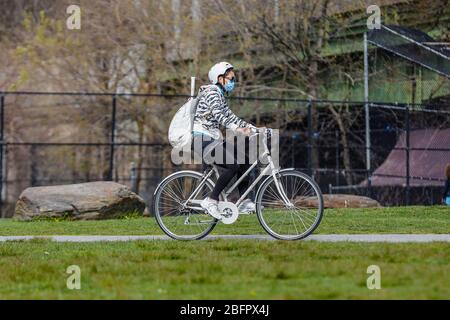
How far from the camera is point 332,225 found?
14.4 meters

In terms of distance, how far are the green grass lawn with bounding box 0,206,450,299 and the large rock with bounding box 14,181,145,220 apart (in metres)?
5.70

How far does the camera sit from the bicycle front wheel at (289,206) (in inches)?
444

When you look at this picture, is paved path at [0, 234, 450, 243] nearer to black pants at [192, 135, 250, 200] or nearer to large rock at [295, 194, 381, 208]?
black pants at [192, 135, 250, 200]

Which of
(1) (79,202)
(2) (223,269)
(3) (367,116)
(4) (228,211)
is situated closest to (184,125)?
(4) (228,211)

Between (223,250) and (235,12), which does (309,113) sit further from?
(223,250)

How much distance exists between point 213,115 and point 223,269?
2818 mm

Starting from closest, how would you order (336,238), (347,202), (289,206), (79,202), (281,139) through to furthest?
(289,206)
(336,238)
(79,202)
(347,202)
(281,139)

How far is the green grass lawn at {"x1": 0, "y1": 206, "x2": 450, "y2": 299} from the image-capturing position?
7824 mm

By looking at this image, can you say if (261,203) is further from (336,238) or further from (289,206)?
(336,238)

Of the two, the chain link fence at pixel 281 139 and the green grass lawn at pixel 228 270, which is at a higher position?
the chain link fence at pixel 281 139

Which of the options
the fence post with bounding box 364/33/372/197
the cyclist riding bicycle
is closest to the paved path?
the cyclist riding bicycle

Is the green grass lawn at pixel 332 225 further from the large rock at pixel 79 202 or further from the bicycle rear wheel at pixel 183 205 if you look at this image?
the bicycle rear wheel at pixel 183 205

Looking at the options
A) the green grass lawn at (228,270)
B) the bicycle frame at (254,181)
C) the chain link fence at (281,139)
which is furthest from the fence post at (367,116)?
the green grass lawn at (228,270)

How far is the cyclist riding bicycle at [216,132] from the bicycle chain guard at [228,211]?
5 centimetres
